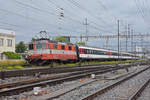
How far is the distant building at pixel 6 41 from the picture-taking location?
49888 millimetres

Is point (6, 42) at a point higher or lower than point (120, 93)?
higher

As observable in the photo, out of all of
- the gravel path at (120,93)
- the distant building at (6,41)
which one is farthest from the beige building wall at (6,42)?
the gravel path at (120,93)

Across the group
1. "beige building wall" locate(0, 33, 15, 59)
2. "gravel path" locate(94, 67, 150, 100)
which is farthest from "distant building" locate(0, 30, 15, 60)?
"gravel path" locate(94, 67, 150, 100)

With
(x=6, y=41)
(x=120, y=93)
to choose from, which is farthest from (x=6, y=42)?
(x=120, y=93)

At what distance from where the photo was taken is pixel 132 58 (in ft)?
238

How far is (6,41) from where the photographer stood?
51.9 m

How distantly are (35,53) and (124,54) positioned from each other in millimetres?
41691

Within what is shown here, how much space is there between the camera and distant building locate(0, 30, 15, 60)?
49888 mm

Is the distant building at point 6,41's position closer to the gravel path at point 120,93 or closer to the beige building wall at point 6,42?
the beige building wall at point 6,42

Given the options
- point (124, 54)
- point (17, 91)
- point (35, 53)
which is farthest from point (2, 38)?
point (17, 91)

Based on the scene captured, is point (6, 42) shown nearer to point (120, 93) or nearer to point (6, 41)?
point (6, 41)

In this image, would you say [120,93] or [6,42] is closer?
[120,93]

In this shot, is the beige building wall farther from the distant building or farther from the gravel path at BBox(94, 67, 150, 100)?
the gravel path at BBox(94, 67, 150, 100)

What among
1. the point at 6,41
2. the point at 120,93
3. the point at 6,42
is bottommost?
the point at 120,93
